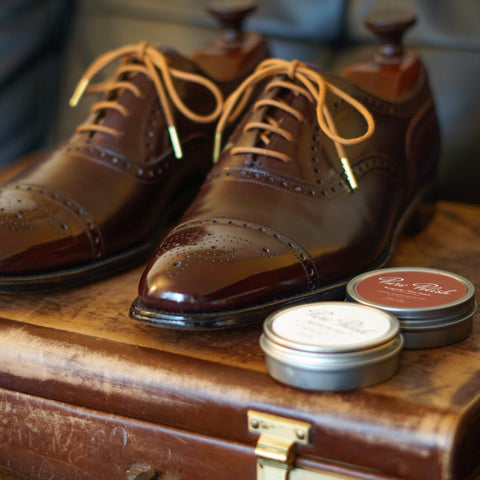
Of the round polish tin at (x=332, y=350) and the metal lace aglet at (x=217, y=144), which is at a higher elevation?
the metal lace aglet at (x=217, y=144)

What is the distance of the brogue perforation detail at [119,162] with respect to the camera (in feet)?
2.82

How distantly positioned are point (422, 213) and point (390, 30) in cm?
22

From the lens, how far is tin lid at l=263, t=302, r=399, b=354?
0.57 m

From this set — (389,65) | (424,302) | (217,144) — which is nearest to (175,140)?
(217,144)

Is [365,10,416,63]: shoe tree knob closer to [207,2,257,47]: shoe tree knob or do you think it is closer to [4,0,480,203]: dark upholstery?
[207,2,257,47]: shoe tree knob

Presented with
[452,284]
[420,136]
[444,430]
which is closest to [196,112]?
[420,136]

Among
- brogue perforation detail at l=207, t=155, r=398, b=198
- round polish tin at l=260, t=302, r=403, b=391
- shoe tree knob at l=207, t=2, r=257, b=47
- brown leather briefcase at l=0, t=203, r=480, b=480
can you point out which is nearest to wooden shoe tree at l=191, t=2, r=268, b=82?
shoe tree knob at l=207, t=2, r=257, b=47

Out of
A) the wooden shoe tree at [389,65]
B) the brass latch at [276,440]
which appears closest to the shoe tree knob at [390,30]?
the wooden shoe tree at [389,65]

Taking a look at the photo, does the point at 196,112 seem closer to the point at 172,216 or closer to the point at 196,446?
the point at 172,216

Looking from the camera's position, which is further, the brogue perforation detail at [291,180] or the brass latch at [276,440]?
the brogue perforation detail at [291,180]

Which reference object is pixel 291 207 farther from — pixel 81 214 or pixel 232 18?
pixel 232 18

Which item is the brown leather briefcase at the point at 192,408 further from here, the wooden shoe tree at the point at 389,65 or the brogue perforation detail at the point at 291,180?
the wooden shoe tree at the point at 389,65

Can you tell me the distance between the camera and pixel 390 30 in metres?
0.92

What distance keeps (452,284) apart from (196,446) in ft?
0.85
